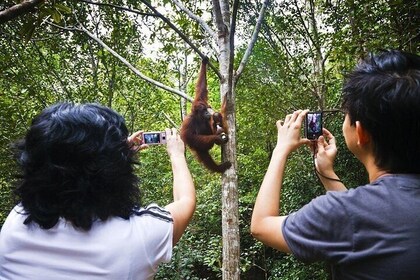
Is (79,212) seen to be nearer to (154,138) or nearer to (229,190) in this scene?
(154,138)

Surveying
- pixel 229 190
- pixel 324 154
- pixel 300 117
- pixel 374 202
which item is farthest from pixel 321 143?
pixel 229 190

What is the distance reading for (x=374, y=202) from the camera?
0.81 m

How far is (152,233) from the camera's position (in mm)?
887

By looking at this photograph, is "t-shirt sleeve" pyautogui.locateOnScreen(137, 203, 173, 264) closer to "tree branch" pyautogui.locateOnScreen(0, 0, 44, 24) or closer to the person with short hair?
the person with short hair

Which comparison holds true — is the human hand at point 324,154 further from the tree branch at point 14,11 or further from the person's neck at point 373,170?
the tree branch at point 14,11

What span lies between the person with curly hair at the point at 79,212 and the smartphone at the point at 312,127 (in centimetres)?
58

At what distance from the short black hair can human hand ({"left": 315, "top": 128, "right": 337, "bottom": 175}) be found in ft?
2.06

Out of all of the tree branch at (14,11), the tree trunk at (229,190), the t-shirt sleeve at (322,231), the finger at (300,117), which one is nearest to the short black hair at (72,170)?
the tree branch at (14,11)

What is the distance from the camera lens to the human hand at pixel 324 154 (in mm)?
1201

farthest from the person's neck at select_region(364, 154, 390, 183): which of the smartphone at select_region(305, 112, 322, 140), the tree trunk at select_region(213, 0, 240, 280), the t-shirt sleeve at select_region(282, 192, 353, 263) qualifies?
the tree trunk at select_region(213, 0, 240, 280)

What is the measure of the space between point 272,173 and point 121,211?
42 centimetres

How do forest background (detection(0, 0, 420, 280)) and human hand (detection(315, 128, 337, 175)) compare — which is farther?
forest background (detection(0, 0, 420, 280))

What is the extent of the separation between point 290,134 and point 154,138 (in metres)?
0.77

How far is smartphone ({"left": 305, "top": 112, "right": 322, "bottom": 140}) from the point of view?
1.28 m
